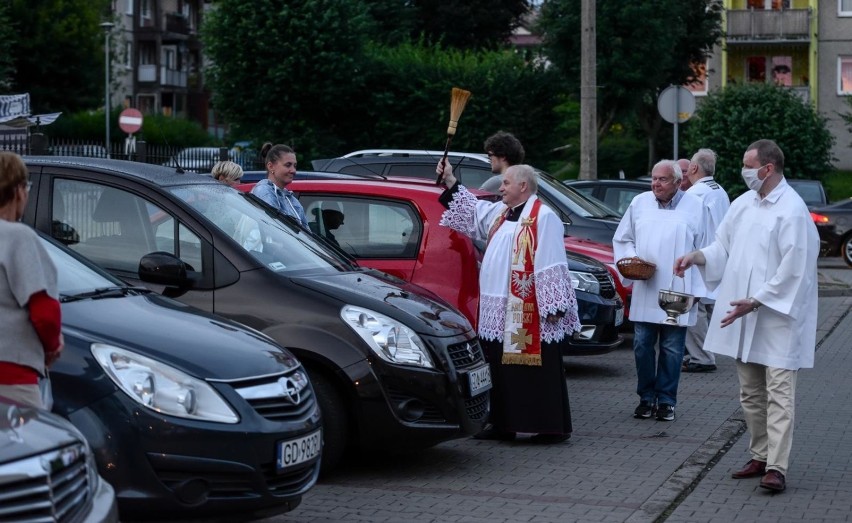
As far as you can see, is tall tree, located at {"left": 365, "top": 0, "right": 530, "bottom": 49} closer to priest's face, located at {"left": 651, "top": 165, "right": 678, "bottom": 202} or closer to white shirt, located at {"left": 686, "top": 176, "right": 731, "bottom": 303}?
white shirt, located at {"left": 686, "top": 176, "right": 731, "bottom": 303}

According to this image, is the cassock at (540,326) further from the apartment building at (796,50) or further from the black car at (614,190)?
the apartment building at (796,50)

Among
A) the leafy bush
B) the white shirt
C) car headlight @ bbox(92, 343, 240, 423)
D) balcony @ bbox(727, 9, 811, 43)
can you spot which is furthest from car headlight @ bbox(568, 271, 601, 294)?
balcony @ bbox(727, 9, 811, 43)

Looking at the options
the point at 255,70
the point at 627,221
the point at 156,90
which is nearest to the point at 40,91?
the point at 255,70

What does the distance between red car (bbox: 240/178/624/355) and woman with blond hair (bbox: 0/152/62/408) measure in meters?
4.12

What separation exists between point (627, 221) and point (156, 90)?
229 ft

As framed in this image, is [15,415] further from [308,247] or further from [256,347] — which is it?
[308,247]

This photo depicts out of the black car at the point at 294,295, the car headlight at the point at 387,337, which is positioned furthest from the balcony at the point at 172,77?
the car headlight at the point at 387,337

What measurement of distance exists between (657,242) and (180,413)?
488 cm

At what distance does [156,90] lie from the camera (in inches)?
3022

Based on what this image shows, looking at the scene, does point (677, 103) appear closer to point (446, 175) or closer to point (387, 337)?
point (446, 175)

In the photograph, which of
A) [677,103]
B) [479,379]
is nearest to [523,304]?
[479,379]

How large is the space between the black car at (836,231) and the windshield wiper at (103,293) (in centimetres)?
2114

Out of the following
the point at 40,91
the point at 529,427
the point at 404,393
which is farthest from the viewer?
the point at 40,91

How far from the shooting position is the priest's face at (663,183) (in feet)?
31.4
